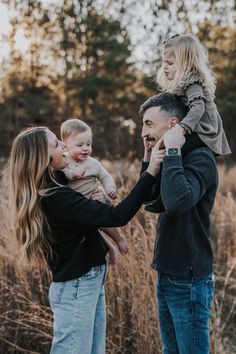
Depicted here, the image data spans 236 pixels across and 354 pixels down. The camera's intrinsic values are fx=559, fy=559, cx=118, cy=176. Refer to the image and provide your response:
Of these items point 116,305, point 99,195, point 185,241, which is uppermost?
point 99,195

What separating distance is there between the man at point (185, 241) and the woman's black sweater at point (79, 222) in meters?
0.12

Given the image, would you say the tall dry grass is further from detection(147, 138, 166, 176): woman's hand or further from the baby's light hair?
detection(147, 138, 166, 176): woman's hand

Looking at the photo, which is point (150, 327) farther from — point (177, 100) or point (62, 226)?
point (177, 100)

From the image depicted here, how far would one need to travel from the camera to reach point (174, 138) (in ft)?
7.93

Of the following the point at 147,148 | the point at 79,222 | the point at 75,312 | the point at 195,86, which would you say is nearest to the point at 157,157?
the point at 147,148

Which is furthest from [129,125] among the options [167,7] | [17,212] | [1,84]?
[17,212]

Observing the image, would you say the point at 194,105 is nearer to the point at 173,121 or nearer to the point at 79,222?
the point at 173,121

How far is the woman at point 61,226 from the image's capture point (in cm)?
264

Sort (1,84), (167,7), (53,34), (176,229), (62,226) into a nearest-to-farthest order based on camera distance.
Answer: (176,229), (62,226), (167,7), (1,84), (53,34)

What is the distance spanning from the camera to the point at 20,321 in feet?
13.6

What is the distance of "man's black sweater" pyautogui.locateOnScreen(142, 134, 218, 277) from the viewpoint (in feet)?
7.74

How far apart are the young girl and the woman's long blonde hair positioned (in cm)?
69

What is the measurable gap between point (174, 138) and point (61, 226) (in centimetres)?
72

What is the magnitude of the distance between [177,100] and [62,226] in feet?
2.69
